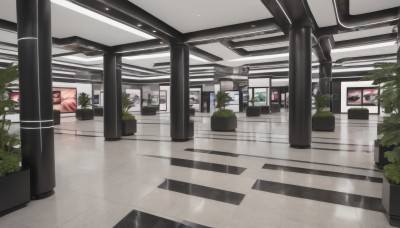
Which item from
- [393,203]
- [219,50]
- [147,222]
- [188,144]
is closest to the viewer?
[393,203]

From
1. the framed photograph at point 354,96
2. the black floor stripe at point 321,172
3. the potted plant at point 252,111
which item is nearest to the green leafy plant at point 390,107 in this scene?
the black floor stripe at point 321,172

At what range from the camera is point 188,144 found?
23.9 feet

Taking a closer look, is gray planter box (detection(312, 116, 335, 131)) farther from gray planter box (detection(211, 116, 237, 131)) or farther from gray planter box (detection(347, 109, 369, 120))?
gray planter box (detection(347, 109, 369, 120))

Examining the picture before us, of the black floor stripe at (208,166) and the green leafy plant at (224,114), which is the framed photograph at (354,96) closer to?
the green leafy plant at (224,114)

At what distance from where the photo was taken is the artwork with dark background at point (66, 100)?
17891 millimetres

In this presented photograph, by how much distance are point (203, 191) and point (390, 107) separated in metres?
2.63

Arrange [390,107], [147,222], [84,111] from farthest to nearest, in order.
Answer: [84,111]
[390,107]
[147,222]

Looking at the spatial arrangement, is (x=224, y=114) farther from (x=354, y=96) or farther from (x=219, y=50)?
(x=354, y=96)

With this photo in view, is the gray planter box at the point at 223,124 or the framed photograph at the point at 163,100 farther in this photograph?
the framed photograph at the point at 163,100

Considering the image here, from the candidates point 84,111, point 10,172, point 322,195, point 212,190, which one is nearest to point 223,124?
point 212,190

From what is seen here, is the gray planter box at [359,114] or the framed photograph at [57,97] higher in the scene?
the framed photograph at [57,97]

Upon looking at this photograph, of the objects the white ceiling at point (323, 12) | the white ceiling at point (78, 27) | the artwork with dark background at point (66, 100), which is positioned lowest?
the artwork with dark background at point (66, 100)

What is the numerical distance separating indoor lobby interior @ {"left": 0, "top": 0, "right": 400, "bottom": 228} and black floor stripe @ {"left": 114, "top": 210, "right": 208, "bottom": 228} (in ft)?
0.07

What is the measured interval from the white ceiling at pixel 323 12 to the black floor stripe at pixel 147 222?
18.1ft
